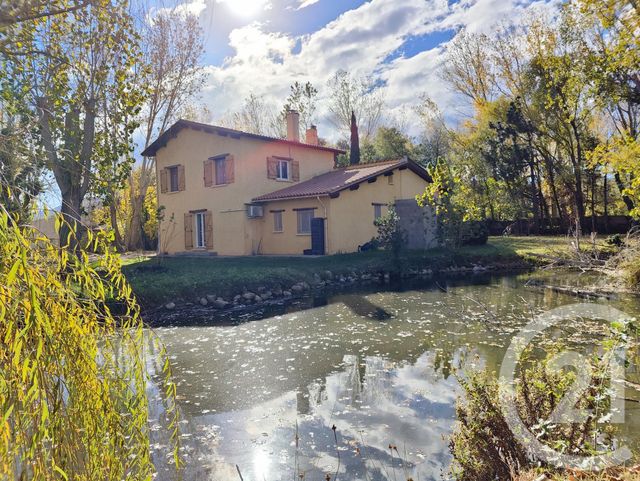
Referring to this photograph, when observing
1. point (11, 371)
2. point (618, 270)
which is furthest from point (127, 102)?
point (618, 270)

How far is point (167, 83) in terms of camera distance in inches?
918

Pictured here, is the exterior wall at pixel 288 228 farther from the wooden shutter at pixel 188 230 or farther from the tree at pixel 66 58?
the tree at pixel 66 58

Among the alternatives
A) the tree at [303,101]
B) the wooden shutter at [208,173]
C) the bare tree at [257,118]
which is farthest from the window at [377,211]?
the bare tree at [257,118]

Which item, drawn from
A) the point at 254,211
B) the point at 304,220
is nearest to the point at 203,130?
the point at 254,211

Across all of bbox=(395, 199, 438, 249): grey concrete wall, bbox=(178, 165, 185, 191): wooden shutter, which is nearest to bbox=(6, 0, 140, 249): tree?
bbox=(178, 165, 185, 191): wooden shutter

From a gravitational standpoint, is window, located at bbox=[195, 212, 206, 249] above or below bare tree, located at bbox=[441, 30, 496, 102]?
below

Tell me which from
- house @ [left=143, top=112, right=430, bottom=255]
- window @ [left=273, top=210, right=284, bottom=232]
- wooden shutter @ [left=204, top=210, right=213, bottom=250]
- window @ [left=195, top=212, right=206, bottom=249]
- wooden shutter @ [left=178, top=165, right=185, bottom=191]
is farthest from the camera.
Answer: wooden shutter @ [left=178, top=165, right=185, bottom=191]

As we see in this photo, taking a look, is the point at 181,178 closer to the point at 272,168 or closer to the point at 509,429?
the point at 272,168

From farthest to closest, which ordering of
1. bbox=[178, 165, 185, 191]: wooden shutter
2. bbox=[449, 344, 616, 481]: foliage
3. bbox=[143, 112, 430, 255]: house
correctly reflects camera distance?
bbox=[178, 165, 185, 191]: wooden shutter, bbox=[143, 112, 430, 255]: house, bbox=[449, 344, 616, 481]: foliage

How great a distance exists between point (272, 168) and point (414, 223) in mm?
7289

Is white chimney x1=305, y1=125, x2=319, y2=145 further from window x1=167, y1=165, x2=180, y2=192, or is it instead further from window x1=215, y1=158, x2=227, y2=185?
window x1=167, y1=165, x2=180, y2=192

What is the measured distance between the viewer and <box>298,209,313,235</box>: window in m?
Answer: 18.8

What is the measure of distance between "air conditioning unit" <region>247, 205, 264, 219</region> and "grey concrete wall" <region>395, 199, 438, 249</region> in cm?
649

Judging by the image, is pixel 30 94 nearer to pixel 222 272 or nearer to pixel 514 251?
pixel 222 272
